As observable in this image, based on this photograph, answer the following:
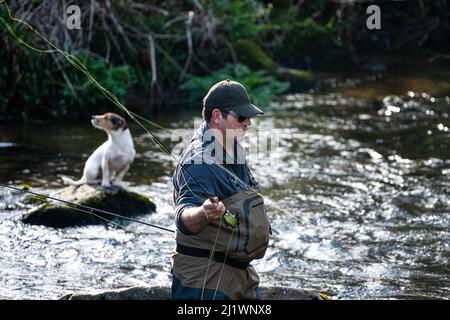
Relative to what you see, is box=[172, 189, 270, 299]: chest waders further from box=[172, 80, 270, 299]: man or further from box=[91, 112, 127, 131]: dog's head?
box=[91, 112, 127, 131]: dog's head

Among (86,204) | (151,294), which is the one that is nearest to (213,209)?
(151,294)

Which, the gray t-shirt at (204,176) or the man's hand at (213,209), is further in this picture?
the gray t-shirt at (204,176)

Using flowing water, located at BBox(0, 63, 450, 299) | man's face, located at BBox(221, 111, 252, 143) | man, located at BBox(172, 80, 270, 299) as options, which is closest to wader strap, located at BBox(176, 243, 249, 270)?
man, located at BBox(172, 80, 270, 299)

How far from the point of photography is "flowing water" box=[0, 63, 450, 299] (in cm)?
753

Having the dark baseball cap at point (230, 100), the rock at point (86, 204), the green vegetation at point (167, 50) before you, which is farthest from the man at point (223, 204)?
the green vegetation at point (167, 50)

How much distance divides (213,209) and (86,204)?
4678 mm

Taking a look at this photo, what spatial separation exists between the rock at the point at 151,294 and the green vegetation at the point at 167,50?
8.16 m

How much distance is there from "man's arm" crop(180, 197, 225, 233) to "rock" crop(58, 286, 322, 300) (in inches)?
51.4

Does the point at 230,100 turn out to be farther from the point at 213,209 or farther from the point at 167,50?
Result: the point at 167,50

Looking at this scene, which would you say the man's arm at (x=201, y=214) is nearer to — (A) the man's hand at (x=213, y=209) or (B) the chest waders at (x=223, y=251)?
(A) the man's hand at (x=213, y=209)

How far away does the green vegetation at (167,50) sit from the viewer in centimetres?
1373

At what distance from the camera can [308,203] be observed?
10.1 meters

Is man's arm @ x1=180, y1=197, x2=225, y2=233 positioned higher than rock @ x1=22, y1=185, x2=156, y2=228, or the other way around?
man's arm @ x1=180, y1=197, x2=225, y2=233
